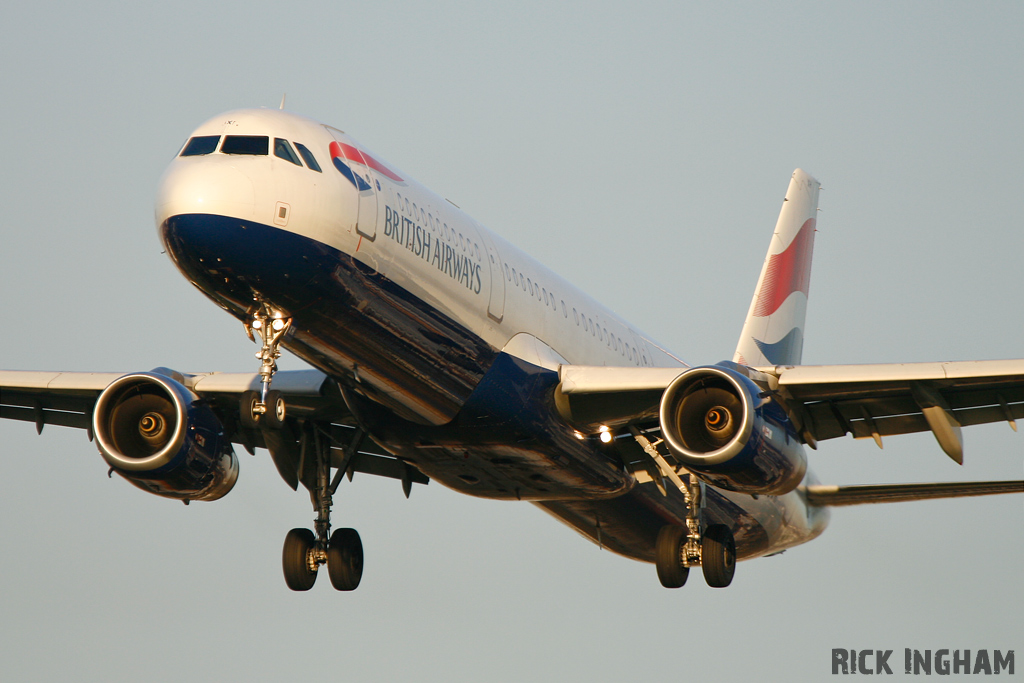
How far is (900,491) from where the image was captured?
25.4 meters

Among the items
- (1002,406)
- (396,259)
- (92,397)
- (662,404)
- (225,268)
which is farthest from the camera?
(92,397)

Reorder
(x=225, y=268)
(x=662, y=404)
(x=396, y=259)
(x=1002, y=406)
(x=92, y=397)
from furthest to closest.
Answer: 1. (x=92, y=397)
2. (x=1002, y=406)
3. (x=662, y=404)
4. (x=396, y=259)
5. (x=225, y=268)

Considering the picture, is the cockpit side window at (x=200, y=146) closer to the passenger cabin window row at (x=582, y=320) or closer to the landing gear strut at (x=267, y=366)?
the landing gear strut at (x=267, y=366)

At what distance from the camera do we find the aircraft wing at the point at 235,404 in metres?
22.6

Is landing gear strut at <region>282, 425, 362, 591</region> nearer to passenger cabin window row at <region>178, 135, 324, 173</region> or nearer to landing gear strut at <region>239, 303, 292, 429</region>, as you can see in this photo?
landing gear strut at <region>239, 303, 292, 429</region>

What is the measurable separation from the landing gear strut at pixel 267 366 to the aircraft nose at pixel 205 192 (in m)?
1.59

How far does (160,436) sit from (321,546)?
3560 mm

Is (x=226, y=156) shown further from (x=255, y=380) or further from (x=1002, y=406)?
(x=1002, y=406)

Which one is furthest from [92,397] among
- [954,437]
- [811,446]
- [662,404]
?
[954,437]

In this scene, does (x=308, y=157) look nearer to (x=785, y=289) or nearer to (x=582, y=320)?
(x=582, y=320)

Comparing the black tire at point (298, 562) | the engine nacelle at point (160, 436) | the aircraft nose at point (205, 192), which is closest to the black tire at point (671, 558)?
the black tire at point (298, 562)

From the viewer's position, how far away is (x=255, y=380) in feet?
73.3

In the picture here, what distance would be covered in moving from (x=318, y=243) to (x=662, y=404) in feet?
19.0

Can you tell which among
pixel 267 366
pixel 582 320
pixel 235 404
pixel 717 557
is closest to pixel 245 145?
pixel 267 366
